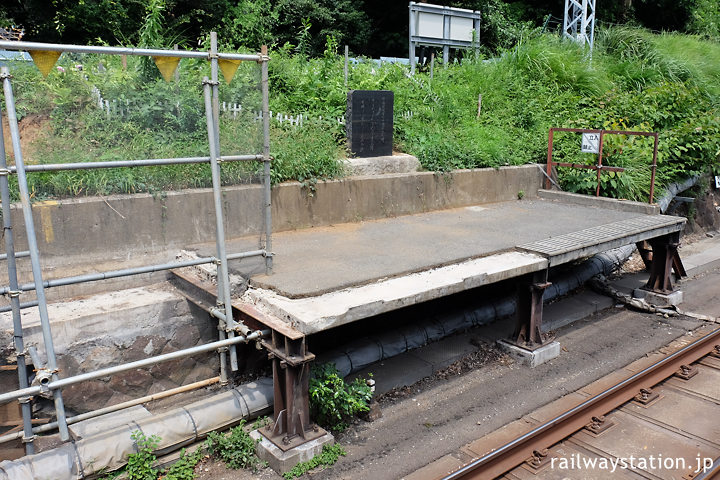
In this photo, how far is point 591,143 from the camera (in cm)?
1016

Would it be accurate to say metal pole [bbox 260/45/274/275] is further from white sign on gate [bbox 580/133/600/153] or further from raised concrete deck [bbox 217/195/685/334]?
white sign on gate [bbox 580/133/600/153]

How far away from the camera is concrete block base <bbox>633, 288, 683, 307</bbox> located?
29.2ft


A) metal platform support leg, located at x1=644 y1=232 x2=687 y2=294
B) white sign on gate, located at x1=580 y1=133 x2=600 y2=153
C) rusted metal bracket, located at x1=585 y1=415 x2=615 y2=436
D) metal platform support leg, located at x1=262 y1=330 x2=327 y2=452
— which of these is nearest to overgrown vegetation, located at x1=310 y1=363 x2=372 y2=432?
metal platform support leg, located at x1=262 y1=330 x2=327 y2=452

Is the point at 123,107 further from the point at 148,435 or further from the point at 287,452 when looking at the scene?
the point at 287,452

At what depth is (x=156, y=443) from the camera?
15.8ft

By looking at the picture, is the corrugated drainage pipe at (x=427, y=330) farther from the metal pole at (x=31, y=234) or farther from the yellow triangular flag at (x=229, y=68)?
the yellow triangular flag at (x=229, y=68)

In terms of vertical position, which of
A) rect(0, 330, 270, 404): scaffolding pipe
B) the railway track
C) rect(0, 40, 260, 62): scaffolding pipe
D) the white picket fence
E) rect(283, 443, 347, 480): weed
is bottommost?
the railway track

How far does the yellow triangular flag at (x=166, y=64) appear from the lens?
4.64 m

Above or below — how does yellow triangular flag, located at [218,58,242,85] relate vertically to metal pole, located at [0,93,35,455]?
above

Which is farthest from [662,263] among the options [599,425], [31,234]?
[31,234]

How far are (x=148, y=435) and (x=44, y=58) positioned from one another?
116 inches

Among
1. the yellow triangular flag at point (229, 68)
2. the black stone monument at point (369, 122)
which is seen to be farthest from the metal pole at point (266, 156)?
the black stone monument at point (369, 122)

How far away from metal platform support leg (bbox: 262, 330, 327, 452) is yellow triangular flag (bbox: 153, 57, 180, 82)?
2207mm

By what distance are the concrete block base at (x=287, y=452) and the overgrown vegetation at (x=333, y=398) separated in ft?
0.99
